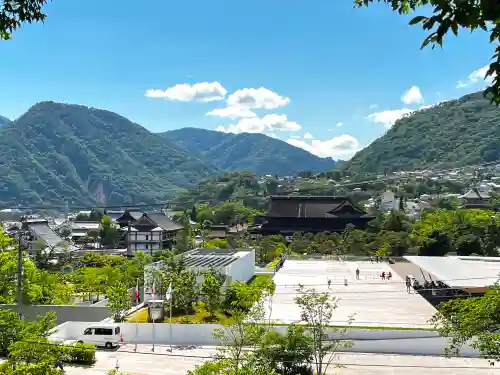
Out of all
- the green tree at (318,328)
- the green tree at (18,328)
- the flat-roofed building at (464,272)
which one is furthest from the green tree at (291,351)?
the flat-roofed building at (464,272)

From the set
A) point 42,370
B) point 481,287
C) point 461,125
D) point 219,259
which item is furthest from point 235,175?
point 42,370

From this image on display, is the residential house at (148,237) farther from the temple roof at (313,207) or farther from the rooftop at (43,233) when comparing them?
the temple roof at (313,207)

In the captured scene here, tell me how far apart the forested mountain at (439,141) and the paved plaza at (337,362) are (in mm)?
118095

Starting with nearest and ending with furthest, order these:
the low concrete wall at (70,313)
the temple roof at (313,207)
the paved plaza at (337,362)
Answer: the paved plaza at (337,362) < the low concrete wall at (70,313) < the temple roof at (313,207)

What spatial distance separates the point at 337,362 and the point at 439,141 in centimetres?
14927

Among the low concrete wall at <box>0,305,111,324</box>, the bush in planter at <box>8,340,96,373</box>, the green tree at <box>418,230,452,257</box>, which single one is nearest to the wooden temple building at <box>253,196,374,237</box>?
the green tree at <box>418,230,452,257</box>

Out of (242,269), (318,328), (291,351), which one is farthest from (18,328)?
(242,269)

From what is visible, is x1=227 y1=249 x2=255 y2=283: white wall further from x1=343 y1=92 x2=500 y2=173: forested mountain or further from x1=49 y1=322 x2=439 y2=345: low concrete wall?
x1=343 y1=92 x2=500 y2=173: forested mountain

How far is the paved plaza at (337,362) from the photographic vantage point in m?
15.8

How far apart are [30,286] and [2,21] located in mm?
17253

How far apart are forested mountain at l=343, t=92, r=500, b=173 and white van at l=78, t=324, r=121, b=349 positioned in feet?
398

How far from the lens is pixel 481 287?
63.8 ft

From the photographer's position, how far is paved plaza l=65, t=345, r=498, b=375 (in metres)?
15.8

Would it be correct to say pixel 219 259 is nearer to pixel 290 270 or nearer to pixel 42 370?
pixel 290 270
